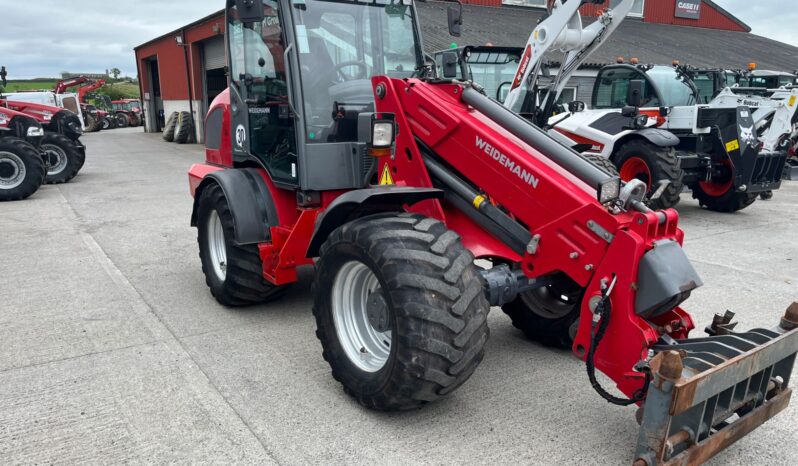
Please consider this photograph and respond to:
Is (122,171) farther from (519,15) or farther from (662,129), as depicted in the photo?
(519,15)

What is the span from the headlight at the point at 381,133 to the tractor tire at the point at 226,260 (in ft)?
4.90

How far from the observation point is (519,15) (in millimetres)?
21438

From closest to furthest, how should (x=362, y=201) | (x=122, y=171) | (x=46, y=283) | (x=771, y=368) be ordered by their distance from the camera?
1. (x=771, y=368)
2. (x=362, y=201)
3. (x=46, y=283)
4. (x=122, y=171)

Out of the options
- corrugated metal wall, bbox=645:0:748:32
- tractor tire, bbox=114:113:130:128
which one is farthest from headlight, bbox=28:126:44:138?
tractor tire, bbox=114:113:130:128

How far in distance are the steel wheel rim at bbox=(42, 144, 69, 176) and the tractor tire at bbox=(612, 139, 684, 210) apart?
11.1m

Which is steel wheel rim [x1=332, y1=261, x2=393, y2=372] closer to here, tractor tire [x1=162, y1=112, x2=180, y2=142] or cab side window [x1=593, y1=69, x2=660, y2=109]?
cab side window [x1=593, y1=69, x2=660, y2=109]

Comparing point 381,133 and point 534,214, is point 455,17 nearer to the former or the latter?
point 381,133

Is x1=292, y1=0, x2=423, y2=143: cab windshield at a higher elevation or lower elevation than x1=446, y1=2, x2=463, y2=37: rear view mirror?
lower

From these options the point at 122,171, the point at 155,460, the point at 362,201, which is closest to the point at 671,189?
the point at 362,201

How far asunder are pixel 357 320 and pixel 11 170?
10045 mm

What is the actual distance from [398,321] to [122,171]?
1408 cm

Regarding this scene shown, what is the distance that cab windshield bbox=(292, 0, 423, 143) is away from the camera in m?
4.22

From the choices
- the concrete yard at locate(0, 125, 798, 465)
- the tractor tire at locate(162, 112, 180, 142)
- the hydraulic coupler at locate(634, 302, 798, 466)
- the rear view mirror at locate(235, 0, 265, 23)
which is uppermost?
the rear view mirror at locate(235, 0, 265, 23)

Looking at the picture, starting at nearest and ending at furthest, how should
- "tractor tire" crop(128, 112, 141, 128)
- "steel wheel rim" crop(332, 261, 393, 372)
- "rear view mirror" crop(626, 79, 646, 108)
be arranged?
"steel wheel rim" crop(332, 261, 393, 372) → "rear view mirror" crop(626, 79, 646, 108) → "tractor tire" crop(128, 112, 141, 128)
